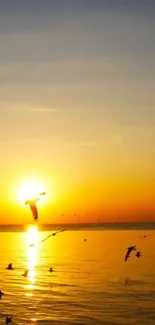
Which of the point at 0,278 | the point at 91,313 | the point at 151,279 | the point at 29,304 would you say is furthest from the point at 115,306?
the point at 0,278

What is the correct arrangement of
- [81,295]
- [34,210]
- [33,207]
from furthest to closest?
1. [81,295]
2. [33,207]
3. [34,210]

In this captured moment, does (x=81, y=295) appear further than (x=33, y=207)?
Yes

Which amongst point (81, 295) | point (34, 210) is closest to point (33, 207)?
point (34, 210)

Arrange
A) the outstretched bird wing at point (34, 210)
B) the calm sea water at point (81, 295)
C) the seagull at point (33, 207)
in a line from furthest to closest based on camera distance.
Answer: the calm sea water at point (81, 295), the seagull at point (33, 207), the outstretched bird wing at point (34, 210)

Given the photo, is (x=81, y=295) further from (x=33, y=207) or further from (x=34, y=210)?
(x=34, y=210)

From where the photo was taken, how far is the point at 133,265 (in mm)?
80062

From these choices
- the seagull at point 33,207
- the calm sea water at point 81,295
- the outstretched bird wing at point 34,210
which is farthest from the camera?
the calm sea water at point 81,295

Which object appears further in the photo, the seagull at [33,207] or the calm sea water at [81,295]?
the calm sea water at [81,295]

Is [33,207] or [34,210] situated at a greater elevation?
[33,207]

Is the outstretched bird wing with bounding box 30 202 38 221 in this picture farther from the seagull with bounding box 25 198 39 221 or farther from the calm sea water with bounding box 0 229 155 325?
the calm sea water with bounding box 0 229 155 325

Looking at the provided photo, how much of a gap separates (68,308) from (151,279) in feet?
64.1

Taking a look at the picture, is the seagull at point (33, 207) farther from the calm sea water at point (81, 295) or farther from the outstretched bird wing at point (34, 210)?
the calm sea water at point (81, 295)

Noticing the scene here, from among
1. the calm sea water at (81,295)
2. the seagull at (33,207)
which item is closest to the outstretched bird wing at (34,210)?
the seagull at (33,207)

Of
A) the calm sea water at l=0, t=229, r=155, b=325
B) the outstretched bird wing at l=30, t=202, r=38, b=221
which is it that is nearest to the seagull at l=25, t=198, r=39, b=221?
the outstretched bird wing at l=30, t=202, r=38, b=221
